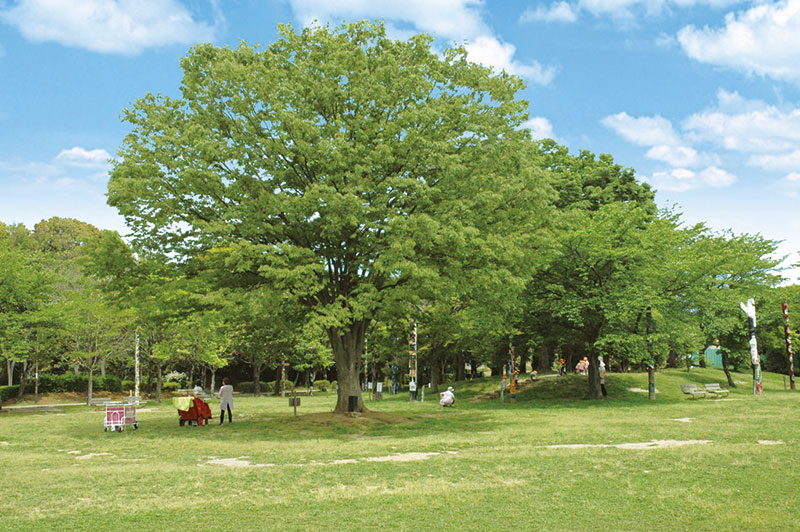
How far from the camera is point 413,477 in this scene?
9281 mm

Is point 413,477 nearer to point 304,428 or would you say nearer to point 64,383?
point 304,428

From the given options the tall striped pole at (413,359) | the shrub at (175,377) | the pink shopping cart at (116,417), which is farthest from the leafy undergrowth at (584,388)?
the shrub at (175,377)

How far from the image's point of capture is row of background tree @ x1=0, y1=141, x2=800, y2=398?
61.7 feet

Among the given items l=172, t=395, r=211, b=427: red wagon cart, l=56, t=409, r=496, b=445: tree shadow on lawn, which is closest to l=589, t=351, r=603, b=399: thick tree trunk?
l=56, t=409, r=496, b=445: tree shadow on lawn

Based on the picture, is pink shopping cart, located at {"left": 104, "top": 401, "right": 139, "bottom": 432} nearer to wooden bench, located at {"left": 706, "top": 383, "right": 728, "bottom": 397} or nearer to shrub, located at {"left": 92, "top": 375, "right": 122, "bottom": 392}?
wooden bench, located at {"left": 706, "top": 383, "right": 728, "bottom": 397}

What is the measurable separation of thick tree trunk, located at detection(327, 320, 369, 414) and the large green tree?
35 cm

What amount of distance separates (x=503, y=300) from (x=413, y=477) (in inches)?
512

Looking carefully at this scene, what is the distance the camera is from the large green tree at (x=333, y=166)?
1692 cm

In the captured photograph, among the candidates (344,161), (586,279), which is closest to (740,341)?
(586,279)

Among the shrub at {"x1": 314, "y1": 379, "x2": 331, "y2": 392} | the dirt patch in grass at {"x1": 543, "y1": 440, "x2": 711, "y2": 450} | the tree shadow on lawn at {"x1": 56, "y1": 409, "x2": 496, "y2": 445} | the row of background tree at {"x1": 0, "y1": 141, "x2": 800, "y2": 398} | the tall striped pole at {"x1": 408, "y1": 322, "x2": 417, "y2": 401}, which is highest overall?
the row of background tree at {"x1": 0, "y1": 141, "x2": 800, "y2": 398}

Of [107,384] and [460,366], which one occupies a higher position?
[460,366]

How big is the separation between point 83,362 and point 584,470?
3447cm

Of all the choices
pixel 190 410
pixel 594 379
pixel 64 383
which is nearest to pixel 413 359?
pixel 594 379

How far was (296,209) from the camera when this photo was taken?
17.0 metres
